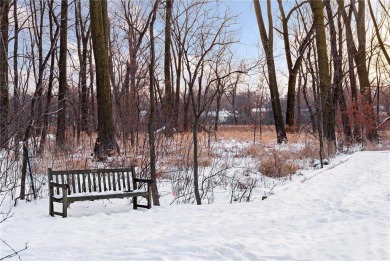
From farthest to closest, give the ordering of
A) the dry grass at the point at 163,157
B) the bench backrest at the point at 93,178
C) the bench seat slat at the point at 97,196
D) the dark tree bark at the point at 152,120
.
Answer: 1. the dry grass at the point at 163,157
2. the dark tree bark at the point at 152,120
3. the bench backrest at the point at 93,178
4. the bench seat slat at the point at 97,196

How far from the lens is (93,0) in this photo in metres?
13.5

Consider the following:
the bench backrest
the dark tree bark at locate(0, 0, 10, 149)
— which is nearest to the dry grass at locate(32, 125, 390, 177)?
the bench backrest

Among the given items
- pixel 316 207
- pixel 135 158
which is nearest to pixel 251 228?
pixel 316 207

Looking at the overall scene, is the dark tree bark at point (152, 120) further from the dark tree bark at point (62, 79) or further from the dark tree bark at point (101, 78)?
the dark tree bark at point (62, 79)

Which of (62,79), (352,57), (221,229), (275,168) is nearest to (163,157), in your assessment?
(275,168)

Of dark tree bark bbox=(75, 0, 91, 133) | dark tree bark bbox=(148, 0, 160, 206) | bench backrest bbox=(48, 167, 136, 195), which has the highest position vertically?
dark tree bark bbox=(75, 0, 91, 133)

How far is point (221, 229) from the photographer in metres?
5.89

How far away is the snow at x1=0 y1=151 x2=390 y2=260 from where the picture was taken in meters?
4.76

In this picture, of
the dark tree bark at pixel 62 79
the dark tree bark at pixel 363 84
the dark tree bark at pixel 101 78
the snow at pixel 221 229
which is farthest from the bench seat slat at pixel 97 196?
the dark tree bark at pixel 363 84

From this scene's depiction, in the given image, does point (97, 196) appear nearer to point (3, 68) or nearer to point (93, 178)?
point (93, 178)

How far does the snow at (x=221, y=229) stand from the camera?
4.76m

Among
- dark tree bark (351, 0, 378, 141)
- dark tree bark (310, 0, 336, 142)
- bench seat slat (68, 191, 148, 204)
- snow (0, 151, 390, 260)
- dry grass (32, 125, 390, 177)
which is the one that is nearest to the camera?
snow (0, 151, 390, 260)

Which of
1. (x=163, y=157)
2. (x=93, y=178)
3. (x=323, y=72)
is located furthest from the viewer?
(x=323, y=72)

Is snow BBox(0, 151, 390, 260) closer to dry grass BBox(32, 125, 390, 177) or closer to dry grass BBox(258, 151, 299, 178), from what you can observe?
dry grass BBox(32, 125, 390, 177)
